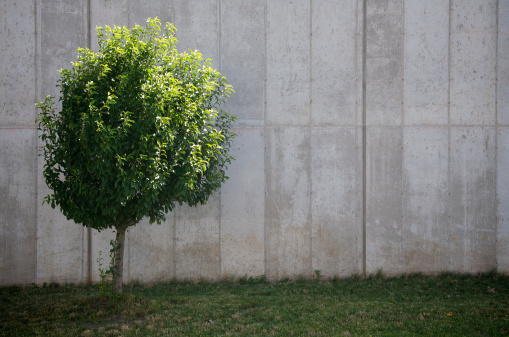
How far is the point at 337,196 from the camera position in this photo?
8.51 m

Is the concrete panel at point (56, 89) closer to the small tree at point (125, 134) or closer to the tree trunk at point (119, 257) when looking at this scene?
the tree trunk at point (119, 257)

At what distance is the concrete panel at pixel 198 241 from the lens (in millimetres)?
8422

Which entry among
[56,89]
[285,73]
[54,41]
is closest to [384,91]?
[285,73]

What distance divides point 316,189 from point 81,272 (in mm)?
5122

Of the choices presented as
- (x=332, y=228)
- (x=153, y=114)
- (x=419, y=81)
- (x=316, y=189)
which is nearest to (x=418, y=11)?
(x=419, y=81)

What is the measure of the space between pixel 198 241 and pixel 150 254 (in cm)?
102

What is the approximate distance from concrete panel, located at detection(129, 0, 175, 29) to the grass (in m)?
5.42

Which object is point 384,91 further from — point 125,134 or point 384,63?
point 125,134

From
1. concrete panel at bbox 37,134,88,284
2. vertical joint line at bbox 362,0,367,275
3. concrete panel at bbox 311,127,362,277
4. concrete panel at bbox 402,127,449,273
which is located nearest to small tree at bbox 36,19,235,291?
concrete panel at bbox 37,134,88,284

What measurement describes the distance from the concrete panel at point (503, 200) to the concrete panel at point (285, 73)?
13.3 feet

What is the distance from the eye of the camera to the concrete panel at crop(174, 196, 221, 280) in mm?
8422

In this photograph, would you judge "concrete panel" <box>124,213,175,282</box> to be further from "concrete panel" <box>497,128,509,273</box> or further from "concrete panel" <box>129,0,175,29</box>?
"concrete panel" <box>497,128,509,273</box>

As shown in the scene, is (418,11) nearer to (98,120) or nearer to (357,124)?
(357,124)

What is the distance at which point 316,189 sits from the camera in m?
8.50
